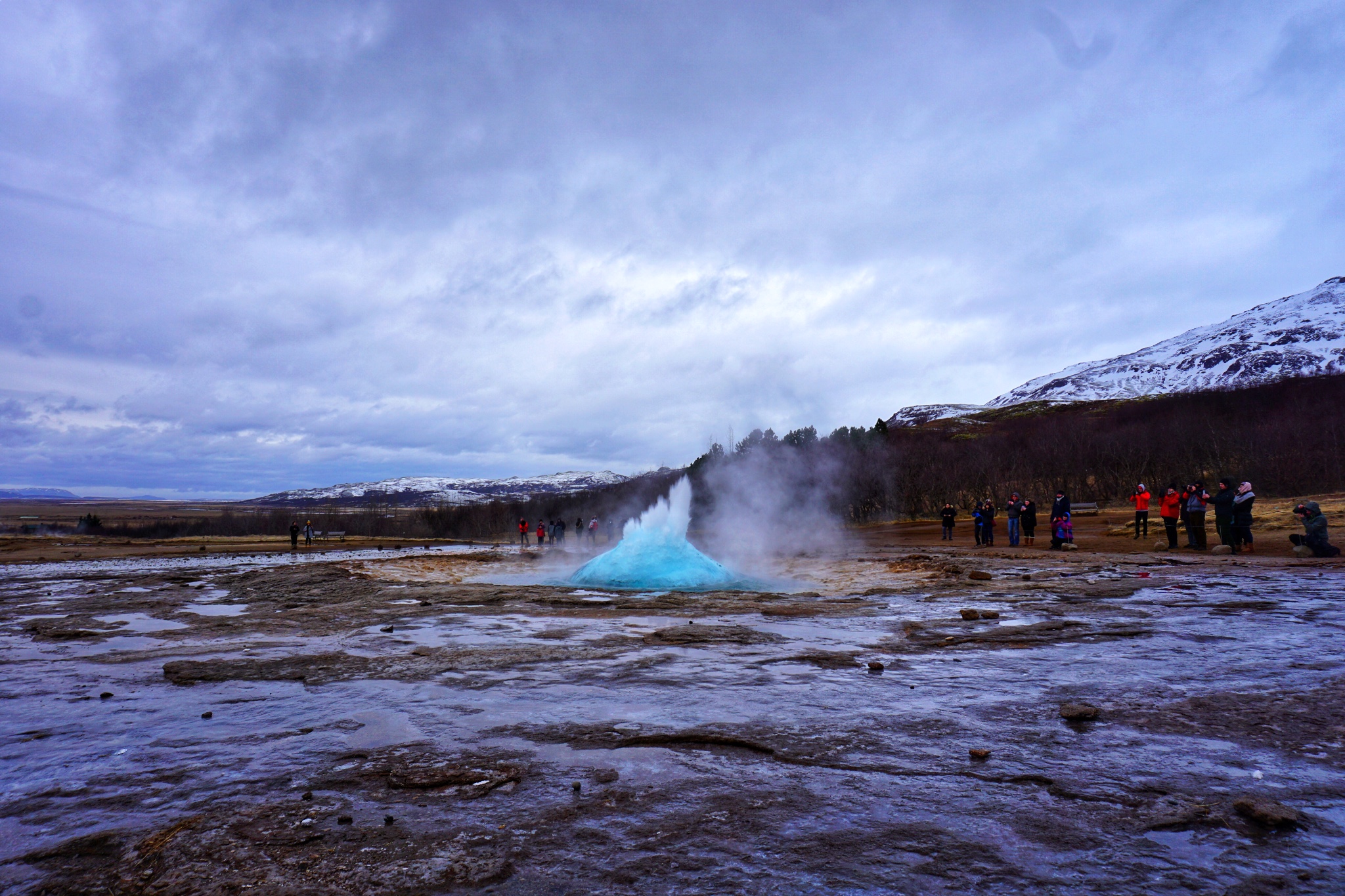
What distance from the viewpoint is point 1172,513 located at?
2067 cm

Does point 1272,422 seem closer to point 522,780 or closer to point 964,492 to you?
point 964,492

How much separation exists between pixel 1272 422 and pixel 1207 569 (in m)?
61.5

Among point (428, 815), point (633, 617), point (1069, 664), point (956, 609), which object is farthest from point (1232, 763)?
point (633, 617)

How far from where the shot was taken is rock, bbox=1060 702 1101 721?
5.00 m

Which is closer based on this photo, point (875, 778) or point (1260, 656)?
point (875, 778)

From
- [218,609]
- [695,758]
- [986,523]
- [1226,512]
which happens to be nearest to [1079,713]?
[695,758]

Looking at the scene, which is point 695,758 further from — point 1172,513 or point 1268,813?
point 1172,513

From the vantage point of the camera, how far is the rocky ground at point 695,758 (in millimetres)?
3027

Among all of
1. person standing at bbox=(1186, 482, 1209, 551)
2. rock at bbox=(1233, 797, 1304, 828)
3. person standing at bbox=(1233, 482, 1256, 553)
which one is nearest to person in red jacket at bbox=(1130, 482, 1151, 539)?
person standing at bbox=(1186, 482, 1209, 551)

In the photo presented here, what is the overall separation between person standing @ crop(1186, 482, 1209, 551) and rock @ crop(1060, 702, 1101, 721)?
17.9 meters

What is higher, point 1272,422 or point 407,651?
point 1272,422

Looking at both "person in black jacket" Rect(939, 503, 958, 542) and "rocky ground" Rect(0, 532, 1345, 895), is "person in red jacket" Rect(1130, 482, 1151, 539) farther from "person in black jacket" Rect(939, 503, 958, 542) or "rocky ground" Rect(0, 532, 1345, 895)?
"rocky ground" Rect(0, 532, 1345, 895)

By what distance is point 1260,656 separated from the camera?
684cm

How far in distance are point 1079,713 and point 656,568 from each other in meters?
13.6
